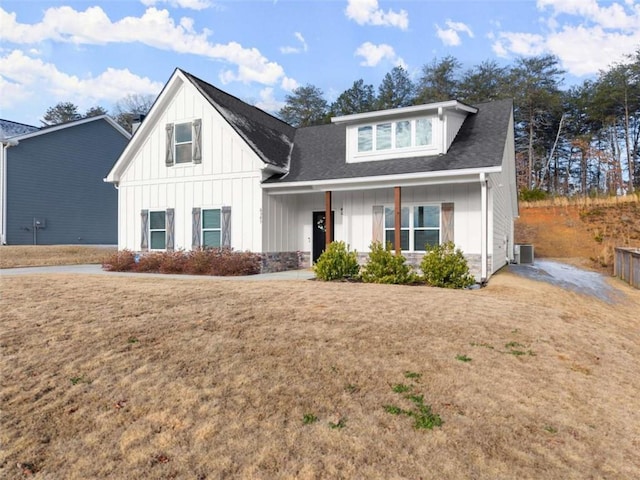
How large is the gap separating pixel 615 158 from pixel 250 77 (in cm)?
3696

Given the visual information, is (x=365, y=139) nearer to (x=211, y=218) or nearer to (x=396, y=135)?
(x=396, y=135)

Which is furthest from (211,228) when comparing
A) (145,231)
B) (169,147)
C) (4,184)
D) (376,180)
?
(4,184)

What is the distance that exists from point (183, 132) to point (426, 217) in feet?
30.4

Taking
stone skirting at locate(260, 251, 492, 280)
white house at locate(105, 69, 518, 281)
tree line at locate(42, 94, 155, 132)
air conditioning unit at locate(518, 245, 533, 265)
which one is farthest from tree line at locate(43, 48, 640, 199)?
stone skirting at locate(260, 251, 492, 280)

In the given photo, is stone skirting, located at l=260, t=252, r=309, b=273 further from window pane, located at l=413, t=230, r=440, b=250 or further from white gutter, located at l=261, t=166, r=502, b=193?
window pane, located at l=413, t=230, r=440, b=250

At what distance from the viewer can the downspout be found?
1173cm

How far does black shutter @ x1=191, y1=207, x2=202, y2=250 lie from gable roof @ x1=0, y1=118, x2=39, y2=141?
1103 centimetres

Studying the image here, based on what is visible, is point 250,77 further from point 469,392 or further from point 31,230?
point 469,392

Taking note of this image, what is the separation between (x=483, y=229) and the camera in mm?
12109

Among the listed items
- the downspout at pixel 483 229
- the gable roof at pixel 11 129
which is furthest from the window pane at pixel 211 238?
the gable roof at pixel 11 129

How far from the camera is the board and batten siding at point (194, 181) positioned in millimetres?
14609

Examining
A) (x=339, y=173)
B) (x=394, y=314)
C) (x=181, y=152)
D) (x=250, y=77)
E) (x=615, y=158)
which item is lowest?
(x=394, y=314)

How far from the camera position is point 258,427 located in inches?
144

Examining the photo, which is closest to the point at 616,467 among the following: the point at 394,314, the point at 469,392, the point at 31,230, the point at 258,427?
the point at 469,392
